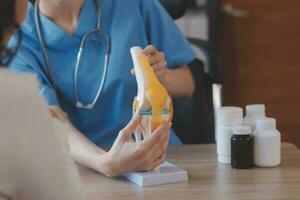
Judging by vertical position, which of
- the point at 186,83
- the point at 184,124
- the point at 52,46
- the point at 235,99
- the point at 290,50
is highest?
the point at 52,46

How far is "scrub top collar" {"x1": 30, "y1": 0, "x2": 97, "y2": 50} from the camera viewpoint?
1.52m

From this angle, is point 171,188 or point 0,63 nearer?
point 0,63

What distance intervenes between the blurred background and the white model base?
5.41ft

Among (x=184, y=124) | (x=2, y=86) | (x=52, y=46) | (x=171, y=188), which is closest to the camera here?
(x=2, y=86)

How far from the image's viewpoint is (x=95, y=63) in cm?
154

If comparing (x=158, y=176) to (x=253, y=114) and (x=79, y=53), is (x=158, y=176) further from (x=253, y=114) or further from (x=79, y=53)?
(x=79, y=53)

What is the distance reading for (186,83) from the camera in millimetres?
1625

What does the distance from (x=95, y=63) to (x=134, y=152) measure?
0.41m

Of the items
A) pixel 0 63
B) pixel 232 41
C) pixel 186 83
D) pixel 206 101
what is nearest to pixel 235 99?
pixel 232 41

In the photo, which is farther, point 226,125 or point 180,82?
point 180,82

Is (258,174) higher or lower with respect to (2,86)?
lower

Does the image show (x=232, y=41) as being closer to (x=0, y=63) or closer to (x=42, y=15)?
(x=42, y=15)

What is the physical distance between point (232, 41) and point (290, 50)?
28 centimetres

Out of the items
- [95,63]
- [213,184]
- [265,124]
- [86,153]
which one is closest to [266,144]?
[265,124]
